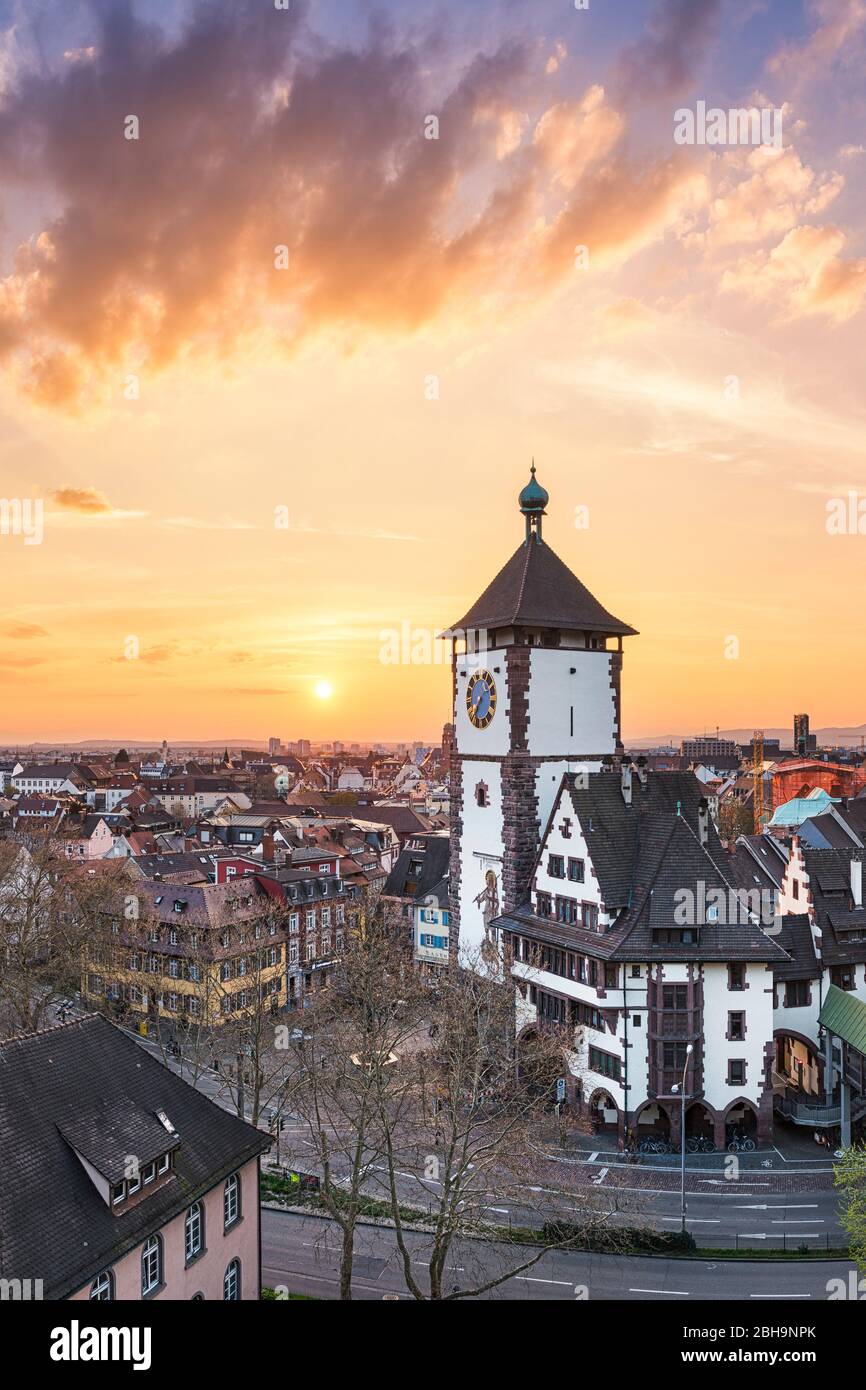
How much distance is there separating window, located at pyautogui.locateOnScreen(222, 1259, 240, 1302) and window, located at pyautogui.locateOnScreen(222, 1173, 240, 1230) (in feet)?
4.39

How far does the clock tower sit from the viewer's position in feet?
173

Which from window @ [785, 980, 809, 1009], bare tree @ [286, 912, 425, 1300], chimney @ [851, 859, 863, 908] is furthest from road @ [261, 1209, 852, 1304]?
chimney @ [851, 859, 863, 908]

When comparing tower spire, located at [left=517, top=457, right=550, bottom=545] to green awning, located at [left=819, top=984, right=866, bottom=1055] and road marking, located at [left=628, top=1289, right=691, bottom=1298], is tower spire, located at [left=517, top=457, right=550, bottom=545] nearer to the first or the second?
→ green awning, located at [left=819, top=984, right=866, bottom=1055]

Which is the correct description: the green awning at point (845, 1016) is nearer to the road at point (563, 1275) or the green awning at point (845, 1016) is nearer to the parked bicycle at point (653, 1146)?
the parked bicycle at point (653, 1146)

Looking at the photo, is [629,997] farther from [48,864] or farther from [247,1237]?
[48,864]

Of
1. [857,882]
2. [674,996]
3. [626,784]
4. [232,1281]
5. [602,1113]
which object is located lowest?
[602,1113]

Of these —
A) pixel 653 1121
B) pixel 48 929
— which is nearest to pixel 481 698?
pixel 653 1121

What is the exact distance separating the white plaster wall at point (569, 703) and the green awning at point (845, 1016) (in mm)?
18750

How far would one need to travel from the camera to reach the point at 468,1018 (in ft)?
116

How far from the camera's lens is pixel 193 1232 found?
2720 centimetres

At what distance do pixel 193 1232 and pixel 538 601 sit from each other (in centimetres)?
3753

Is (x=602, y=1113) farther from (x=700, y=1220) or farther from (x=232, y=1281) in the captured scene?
(x=232, y=1281)
